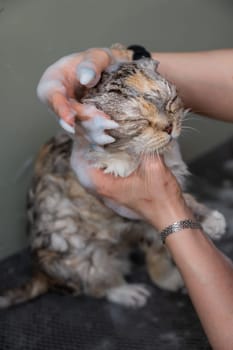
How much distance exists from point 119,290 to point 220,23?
102 centimetres

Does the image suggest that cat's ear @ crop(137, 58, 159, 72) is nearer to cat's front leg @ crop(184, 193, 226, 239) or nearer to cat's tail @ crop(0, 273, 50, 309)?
cat's front leg @ crop(184, 193, 226, 239)

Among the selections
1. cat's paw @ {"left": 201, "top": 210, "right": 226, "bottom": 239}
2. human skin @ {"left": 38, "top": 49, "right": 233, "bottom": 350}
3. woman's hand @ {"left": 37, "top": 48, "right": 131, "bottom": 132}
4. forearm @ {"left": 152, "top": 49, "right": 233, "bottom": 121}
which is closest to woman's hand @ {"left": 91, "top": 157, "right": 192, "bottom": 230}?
human skin @ {"left": 38, "top": 49, "right": 233, "bottom": 350}

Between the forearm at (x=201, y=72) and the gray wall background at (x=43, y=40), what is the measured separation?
0.33 metres

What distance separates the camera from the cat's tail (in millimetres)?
1410

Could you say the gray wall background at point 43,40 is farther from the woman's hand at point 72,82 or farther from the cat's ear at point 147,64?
the cat's ear at point 147,64

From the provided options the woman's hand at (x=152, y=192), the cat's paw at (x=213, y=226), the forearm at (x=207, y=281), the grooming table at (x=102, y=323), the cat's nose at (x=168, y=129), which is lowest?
the grooming table at (x=102, y=323)

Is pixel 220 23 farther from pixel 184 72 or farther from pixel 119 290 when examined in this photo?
pixel 119 290

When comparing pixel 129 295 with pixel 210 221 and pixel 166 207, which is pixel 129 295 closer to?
pixel 210 221

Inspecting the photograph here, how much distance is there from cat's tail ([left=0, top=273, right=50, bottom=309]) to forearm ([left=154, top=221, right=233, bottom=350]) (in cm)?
52

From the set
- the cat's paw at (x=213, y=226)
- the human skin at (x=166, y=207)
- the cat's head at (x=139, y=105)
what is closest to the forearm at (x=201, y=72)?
the human skin at (x=166, y=207)

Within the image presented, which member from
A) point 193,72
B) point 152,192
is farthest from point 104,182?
point 193,72

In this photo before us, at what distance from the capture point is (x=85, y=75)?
1.02 meters

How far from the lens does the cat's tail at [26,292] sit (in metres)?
1.41

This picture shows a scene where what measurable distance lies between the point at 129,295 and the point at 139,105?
0.62 m
